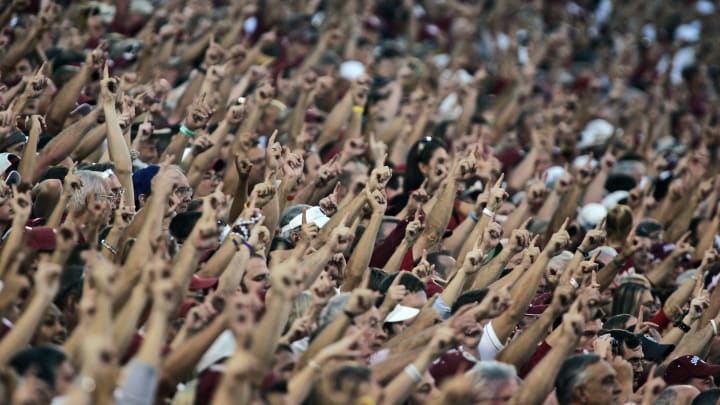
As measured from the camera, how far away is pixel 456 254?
25.7 ft

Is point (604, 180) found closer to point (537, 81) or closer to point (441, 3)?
point (537, 81)

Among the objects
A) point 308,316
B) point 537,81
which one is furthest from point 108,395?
point 537,81

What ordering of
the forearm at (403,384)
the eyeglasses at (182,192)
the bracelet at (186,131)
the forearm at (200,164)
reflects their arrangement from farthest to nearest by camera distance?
the bracelet at (186,131) < the forearm at (200,164) < the eyeglasses at (182,192) < the forearm at (403,384)

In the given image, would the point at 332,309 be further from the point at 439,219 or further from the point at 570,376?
the point at 439,219

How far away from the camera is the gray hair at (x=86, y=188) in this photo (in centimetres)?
628

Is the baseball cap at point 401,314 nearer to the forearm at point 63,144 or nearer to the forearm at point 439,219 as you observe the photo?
the forearm at point 439,219

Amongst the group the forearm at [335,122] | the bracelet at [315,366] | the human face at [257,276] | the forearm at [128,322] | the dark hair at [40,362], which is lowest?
the forearm at [335,122]

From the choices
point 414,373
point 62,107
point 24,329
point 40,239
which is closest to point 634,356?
point 414,373

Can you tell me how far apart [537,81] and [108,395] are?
374 inches

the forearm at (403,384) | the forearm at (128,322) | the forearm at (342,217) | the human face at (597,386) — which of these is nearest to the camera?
the forearm at (128,322)

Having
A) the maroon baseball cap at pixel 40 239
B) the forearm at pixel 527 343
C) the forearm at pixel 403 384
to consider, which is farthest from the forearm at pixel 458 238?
the maroon baseball cap at pixel 40 239

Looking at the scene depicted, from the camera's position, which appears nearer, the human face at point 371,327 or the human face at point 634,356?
the human face at point 371,327

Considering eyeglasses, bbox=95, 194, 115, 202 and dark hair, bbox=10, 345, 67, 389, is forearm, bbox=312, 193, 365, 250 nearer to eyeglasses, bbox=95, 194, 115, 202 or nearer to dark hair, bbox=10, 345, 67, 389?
eyeglasses, bbox=95, 194, 115, 202

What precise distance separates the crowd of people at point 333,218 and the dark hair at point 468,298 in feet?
0.05
